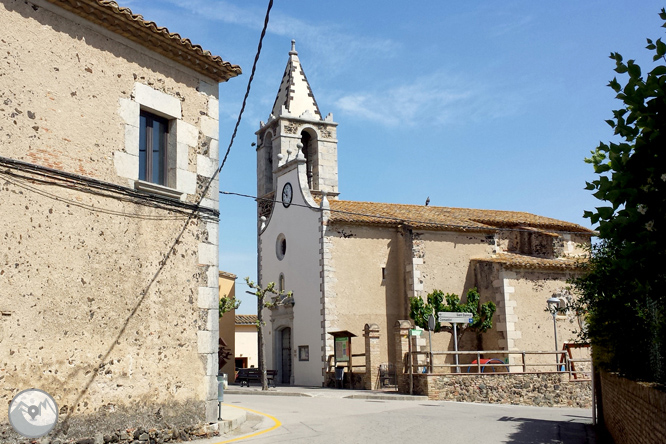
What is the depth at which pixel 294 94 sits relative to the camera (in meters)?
35.3

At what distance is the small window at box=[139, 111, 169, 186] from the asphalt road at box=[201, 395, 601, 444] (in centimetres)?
434

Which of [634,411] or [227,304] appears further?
[227,304]

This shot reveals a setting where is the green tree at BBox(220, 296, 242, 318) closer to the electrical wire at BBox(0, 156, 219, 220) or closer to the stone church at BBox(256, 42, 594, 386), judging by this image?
the stone church at BBox(256, 42, 594, 386)

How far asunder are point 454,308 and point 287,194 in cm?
917

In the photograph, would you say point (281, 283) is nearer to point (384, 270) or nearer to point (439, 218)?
point (384, 270)

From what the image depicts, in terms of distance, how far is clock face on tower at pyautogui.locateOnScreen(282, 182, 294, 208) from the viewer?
100ft

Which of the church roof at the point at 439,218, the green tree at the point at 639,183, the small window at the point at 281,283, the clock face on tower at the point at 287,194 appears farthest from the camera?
the clock face on tower at the point at 287,194

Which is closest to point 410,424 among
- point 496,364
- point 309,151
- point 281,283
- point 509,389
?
point 509,389

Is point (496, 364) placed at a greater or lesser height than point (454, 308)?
lesser

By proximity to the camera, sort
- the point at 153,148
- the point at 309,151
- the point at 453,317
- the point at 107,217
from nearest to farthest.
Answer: the point at 107,217, the point at 153,148, the point at 453,317, the point at 309,151

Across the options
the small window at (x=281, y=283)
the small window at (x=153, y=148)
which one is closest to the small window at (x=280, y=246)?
the small window at (x=281, y=283)

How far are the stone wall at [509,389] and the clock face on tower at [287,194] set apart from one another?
11.9 m

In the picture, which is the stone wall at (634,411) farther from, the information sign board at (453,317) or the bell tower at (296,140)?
the bell tower at (296,140)

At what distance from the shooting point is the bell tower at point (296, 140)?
3359 centimetres
